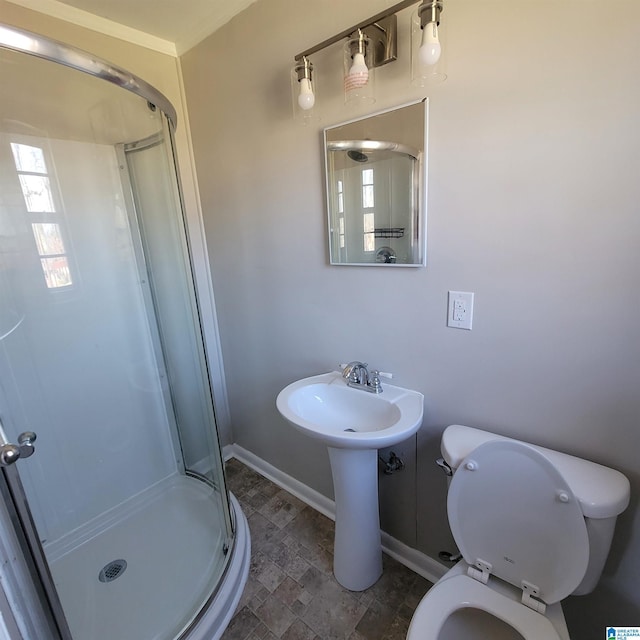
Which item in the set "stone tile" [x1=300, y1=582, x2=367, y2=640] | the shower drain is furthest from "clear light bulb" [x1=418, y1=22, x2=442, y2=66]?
the shower drain

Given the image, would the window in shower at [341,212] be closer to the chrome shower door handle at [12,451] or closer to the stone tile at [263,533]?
the chrome shower door handle at [12,451]

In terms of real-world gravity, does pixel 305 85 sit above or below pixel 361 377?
above

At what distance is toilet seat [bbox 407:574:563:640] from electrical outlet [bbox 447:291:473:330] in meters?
0.81

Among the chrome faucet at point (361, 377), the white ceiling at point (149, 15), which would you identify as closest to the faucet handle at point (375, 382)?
the chrome faucet at point (361, 377)

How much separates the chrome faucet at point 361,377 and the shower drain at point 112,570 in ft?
4.45

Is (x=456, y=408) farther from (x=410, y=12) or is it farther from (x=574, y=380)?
(x=410, y=12)

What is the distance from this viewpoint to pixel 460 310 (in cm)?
120

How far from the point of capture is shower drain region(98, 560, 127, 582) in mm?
1513

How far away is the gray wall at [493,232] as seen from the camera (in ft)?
2.93

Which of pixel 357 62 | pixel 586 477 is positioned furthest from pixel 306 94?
pixel 586 477

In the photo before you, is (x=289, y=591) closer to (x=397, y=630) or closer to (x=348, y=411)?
(x=397, y=630)

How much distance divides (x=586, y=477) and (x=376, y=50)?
1.46m

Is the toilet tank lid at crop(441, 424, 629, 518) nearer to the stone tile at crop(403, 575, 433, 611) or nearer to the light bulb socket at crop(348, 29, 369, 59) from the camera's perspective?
the stone tile at crop(403, 575, 433, 611)

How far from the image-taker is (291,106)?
1.48m
